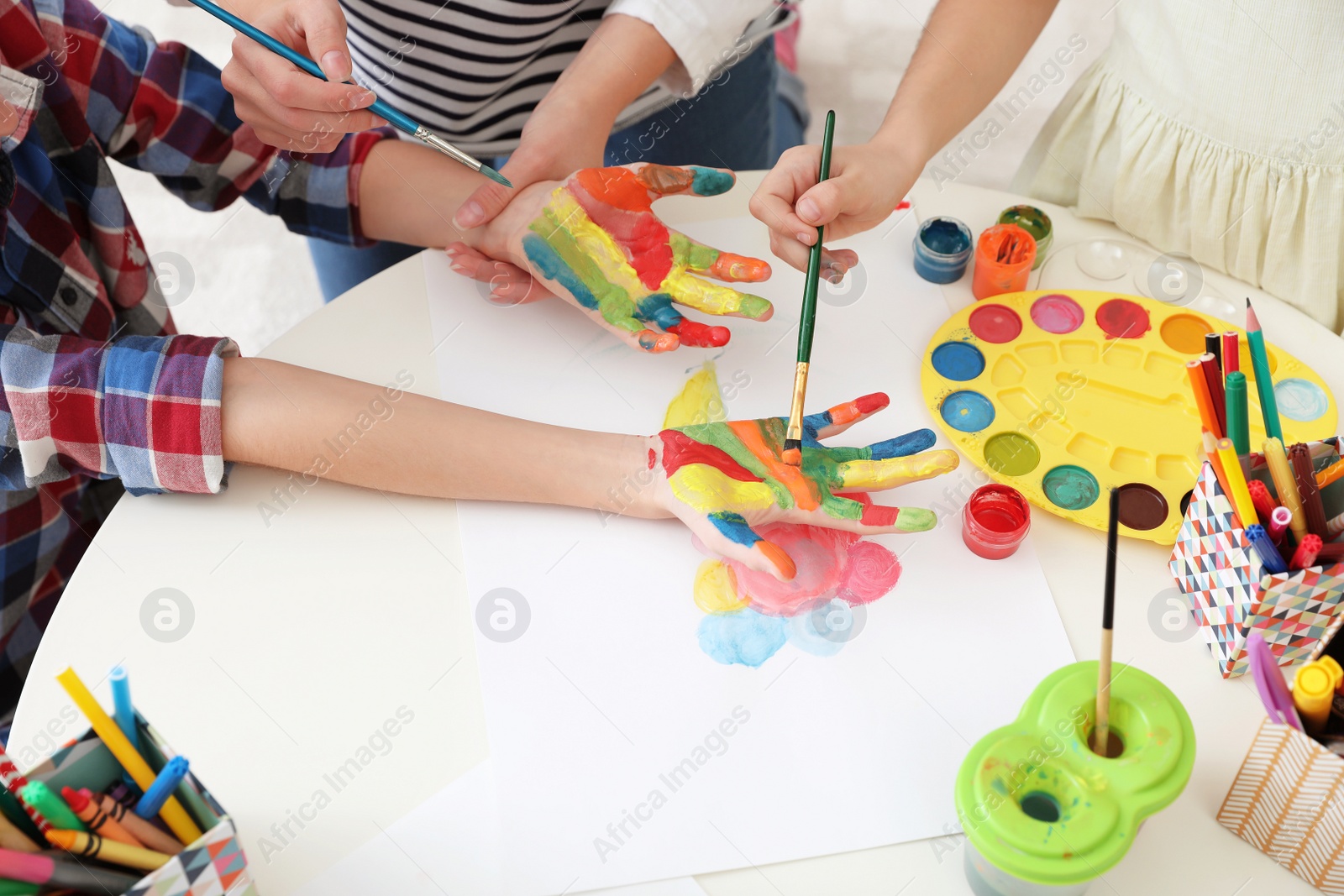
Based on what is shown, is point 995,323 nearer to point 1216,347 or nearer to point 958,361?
point 958,361

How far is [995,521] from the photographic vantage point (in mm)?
971

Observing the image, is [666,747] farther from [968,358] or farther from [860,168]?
[860,168]

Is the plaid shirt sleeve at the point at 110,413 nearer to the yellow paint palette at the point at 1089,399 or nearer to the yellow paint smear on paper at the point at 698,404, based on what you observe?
the yellow paint smear on paper at the point at 698,404

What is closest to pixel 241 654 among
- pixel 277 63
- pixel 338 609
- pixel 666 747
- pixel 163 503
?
pixel 338 609

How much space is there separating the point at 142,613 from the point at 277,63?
59cm

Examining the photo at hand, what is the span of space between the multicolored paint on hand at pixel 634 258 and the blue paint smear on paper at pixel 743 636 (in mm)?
330

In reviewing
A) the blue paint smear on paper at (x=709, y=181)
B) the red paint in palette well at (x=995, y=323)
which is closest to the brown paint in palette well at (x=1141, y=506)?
the red paint in palette well at (x=995, y=323)

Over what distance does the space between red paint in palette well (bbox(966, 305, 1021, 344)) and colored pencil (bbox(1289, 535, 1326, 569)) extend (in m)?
0.40

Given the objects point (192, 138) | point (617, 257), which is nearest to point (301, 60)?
point (192, 138)

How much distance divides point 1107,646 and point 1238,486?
0.21 metres

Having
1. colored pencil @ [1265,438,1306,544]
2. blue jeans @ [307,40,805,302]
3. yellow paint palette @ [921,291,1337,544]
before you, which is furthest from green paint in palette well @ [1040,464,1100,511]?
blue jeans @ [307,40,805,302]

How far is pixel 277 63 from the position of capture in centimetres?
110

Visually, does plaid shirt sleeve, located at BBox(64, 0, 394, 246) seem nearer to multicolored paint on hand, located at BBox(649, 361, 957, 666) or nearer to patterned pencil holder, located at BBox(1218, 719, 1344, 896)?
multicolored paint on hand, located at BBox(649, 361, 957, 666)

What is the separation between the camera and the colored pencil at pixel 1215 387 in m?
0.80
